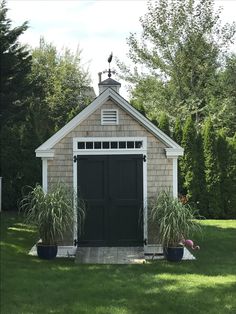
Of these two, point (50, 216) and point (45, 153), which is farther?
point (45, 153)

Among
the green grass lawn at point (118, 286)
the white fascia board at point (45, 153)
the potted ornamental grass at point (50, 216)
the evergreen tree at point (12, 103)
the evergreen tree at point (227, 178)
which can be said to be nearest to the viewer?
the green grass lawn at point (118, 286)

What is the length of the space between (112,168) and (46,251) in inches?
84.7

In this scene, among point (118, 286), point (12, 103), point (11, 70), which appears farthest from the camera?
point (12, 103)

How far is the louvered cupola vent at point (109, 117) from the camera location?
9977mm

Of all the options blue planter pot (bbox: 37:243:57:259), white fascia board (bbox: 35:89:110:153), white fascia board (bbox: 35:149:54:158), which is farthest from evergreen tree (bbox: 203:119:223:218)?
blue planter pot (bbox: 37:243:57:259)

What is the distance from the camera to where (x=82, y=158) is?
9992 mm

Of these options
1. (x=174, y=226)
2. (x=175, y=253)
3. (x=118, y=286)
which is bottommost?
(x=118, y=286)

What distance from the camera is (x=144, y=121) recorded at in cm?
989

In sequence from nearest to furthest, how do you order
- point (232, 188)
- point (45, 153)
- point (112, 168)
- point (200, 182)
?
point (45, 153) → point (112, 168) → point (232, 188) → point (200, 182)

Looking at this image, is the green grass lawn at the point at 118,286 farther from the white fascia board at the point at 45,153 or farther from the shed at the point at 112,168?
the white fascia board at the point at 45,153

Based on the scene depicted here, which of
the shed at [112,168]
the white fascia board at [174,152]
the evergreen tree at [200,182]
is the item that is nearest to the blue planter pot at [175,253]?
the shed at [112,168]

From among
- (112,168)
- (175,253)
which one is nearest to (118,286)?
(175,253)

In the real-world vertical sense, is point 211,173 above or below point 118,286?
above

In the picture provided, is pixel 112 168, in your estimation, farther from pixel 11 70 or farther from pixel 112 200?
pixel 11 70
